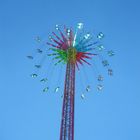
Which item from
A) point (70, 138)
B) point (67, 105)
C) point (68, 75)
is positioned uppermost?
point (68, 75)

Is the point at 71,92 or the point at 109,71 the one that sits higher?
the point at 109,71

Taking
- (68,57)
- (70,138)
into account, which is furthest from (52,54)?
(70,138)

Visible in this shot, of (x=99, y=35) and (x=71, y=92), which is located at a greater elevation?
(x=99, y=35)

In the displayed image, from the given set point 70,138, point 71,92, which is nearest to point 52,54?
Answer: point 71,92

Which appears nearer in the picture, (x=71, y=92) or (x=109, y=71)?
(x=71, y=92)

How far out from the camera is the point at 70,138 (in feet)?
170

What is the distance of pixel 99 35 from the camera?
56.6 m

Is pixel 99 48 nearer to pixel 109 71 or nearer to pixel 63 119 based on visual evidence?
pixel 109 71

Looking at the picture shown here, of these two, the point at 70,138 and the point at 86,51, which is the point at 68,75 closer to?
the point at 86,51

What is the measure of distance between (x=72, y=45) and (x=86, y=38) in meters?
1.92

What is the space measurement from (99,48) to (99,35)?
212 centimetres

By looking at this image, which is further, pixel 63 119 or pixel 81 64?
pixel 81 64

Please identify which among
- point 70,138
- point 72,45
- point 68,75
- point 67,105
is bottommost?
point 70,138

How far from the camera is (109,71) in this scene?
5794 centimetres
